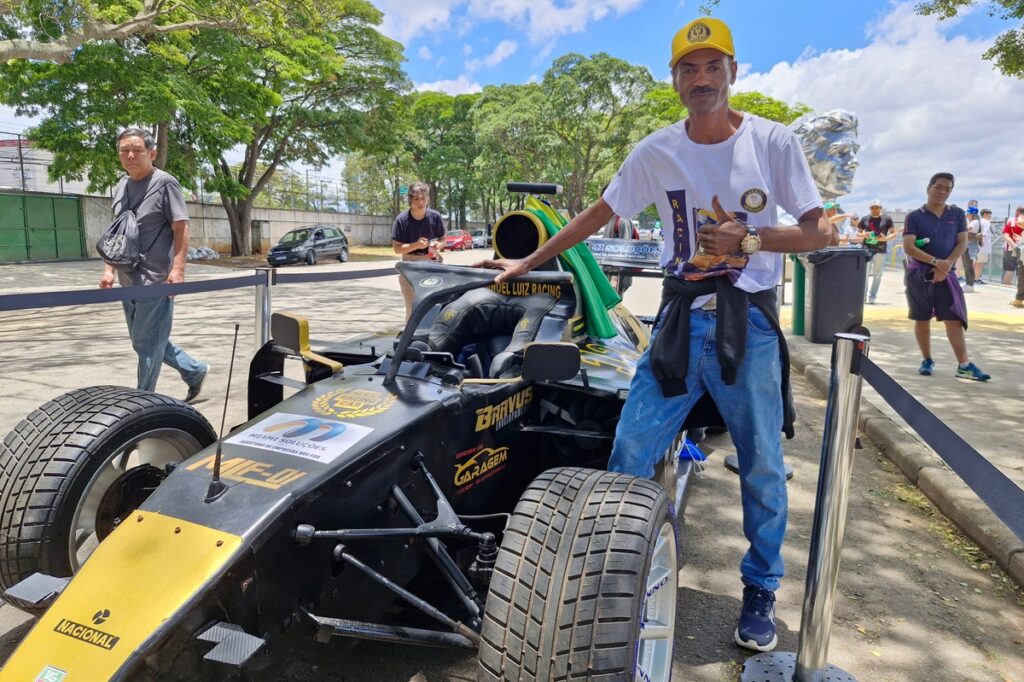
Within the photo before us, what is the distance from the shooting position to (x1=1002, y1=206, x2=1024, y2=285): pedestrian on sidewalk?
46.4ft

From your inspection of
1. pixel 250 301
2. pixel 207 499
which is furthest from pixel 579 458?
pixel 250 301

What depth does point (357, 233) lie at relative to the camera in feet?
155

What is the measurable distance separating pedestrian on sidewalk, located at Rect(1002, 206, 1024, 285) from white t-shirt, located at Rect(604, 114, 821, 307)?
14318 mm

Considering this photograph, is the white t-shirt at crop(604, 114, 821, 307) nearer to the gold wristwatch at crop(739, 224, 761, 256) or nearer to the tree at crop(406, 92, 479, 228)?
the gold wristwatch at crop(739, 224, 761, 256)

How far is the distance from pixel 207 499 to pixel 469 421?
0.95 metres

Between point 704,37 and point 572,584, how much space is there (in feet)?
5.82

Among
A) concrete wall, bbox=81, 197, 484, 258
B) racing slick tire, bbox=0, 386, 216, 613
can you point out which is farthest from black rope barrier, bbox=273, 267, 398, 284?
concrete wall, bbox=81, 197, 484, 258

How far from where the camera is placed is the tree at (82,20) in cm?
1108

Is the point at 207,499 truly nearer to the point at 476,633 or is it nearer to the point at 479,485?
the point at 476,633

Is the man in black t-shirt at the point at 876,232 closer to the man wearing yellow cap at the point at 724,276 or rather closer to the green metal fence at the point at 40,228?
the man wearing yellow cap at the point at 724,276

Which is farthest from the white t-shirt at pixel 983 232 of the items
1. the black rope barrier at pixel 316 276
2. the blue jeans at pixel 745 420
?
the blue jeans at pixel 745 420

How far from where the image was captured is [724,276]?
2398mm

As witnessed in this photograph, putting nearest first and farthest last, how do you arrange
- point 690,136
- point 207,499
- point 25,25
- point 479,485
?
point 207,499 → point 690,136 → point 479,485 → point 25,25

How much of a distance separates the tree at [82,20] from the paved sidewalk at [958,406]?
11673 mm
